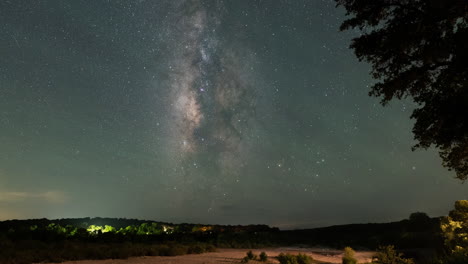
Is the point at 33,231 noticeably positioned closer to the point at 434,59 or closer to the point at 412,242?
the point at 434,59

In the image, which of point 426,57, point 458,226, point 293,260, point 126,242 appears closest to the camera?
point 426,57

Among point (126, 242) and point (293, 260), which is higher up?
point (126, 242)

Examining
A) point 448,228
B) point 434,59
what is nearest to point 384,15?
point 434,59

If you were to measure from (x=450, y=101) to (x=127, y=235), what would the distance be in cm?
2641

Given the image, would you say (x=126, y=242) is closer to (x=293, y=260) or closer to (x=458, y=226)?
(x=293, y=260)

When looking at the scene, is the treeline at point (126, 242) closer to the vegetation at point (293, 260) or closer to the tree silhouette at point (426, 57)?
the vegetation at point (293, 260)

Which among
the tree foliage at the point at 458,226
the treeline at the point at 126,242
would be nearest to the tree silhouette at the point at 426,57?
the tree foliage at the point at 458,226

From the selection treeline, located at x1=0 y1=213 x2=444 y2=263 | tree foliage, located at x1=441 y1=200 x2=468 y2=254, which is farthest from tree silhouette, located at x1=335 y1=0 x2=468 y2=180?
treeline, located at x1=0 y1=213 x2=444 y2=263

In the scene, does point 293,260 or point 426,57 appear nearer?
point 426,57

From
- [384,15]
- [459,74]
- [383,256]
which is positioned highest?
[384,15]

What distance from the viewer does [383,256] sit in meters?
17.8

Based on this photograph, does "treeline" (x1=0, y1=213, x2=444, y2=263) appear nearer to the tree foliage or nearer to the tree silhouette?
the tree foliage

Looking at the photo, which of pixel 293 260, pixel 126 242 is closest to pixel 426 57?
pixel 293 260

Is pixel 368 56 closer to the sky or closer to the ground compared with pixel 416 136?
closer to the sky
